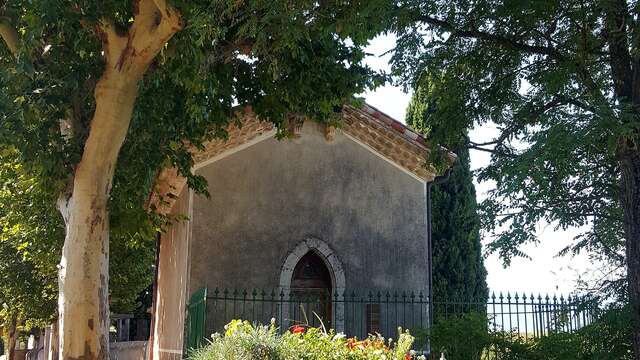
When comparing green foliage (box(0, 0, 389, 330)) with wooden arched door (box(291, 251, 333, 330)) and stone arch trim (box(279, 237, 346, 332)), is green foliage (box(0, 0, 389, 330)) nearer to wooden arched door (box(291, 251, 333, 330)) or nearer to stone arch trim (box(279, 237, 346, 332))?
stone arch trim (box(279, 237, 346, 332))

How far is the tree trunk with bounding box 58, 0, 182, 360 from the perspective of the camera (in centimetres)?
820

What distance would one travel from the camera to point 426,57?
8227mm

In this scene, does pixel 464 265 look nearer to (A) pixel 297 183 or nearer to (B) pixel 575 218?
(A) pixel 297 183

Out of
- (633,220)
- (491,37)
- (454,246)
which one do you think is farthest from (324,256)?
(454,246)

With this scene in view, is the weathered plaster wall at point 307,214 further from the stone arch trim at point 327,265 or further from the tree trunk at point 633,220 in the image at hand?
the tree trunk at point 633,220

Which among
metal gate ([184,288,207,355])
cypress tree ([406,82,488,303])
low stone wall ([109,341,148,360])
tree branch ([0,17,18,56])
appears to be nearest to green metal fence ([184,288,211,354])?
metal gate ([184,288,207,355])

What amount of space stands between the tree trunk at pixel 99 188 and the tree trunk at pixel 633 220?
18.1 feet

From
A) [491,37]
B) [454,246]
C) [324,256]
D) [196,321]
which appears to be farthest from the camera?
[454,246]

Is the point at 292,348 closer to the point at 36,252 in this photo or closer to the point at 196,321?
the point at 196,321

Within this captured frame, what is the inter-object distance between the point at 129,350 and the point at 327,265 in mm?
15743

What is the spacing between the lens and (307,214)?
13805 mm

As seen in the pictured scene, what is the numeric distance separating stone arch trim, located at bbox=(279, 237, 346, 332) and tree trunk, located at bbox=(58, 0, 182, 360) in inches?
201

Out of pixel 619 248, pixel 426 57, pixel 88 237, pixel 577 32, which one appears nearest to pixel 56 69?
pixel 88 237

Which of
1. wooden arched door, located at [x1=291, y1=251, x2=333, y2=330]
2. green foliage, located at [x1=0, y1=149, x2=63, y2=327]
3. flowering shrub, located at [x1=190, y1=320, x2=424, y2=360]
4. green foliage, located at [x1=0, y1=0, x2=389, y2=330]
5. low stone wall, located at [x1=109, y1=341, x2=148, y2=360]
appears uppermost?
green foliage, located at [x1=0, y1=0, x2=389, y2=330]
